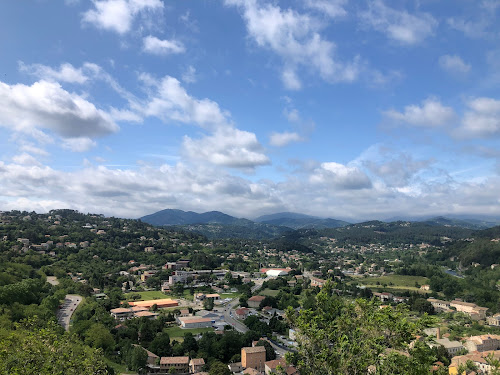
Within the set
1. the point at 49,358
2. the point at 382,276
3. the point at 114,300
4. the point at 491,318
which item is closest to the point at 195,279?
the point at 114,300

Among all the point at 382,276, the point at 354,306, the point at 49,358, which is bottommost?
the point at 382,276

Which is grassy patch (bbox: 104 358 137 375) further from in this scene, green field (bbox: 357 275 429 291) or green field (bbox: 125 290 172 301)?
green field (bbox: 357 275 429 291)

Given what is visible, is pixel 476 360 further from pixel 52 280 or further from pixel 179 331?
pixel 52 280

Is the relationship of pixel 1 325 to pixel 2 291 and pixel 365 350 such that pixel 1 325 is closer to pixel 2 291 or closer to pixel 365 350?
pixel 2 291

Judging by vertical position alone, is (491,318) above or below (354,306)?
below

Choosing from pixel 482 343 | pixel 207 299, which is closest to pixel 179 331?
pixel 207 299

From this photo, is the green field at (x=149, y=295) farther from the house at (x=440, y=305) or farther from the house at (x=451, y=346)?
the house at (x=440, y=305)

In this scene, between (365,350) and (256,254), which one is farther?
(256,254)
